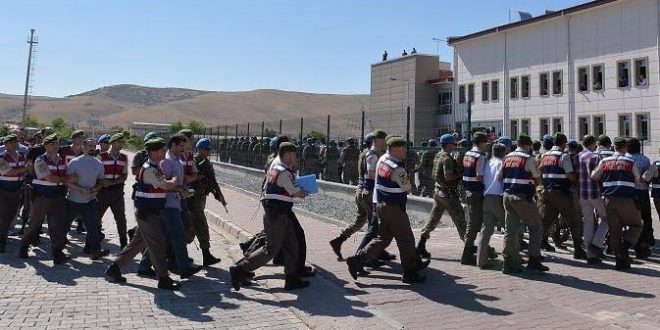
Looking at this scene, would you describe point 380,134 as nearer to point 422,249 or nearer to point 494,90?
point 422,249

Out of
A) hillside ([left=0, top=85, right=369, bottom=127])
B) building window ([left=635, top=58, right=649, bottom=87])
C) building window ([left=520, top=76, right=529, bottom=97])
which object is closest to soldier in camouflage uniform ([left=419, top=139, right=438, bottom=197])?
building window ([left=635, top=58, right=649, bottom=87])

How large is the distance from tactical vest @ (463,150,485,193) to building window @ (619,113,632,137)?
3152 cm

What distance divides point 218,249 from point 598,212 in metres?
6.02

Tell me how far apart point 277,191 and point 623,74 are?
34902mm

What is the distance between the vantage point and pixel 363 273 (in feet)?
24.6

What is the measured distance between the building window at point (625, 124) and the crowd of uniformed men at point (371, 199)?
28985 mm

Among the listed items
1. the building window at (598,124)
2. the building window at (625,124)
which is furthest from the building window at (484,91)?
the building window at (625,124)

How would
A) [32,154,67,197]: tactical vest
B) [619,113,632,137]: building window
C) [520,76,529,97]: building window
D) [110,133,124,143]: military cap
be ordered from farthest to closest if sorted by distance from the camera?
[520,76,529,97]: building window < [619,113,632,137]: building window < [110,133,124,143]: military cap < [32,154,67,197]: tactical vest

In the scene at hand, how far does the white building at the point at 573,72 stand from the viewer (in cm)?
3431

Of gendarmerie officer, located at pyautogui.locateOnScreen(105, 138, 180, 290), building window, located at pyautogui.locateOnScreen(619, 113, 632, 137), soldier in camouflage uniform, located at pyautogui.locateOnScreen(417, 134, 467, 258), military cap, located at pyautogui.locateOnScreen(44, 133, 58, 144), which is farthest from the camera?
building window, located at pyautogui.locateOnScreen(619, 113, 632, 137)

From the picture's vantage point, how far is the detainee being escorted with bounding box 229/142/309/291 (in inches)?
263

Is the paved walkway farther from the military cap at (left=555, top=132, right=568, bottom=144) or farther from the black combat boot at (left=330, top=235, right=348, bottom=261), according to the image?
the military cap at (left=555, top=132, right=568, bottom=144)

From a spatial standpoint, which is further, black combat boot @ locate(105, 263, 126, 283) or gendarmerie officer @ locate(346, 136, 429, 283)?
black combat boot @ locate(105, 263, 126, 283)

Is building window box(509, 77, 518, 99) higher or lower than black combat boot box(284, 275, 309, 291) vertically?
higher
